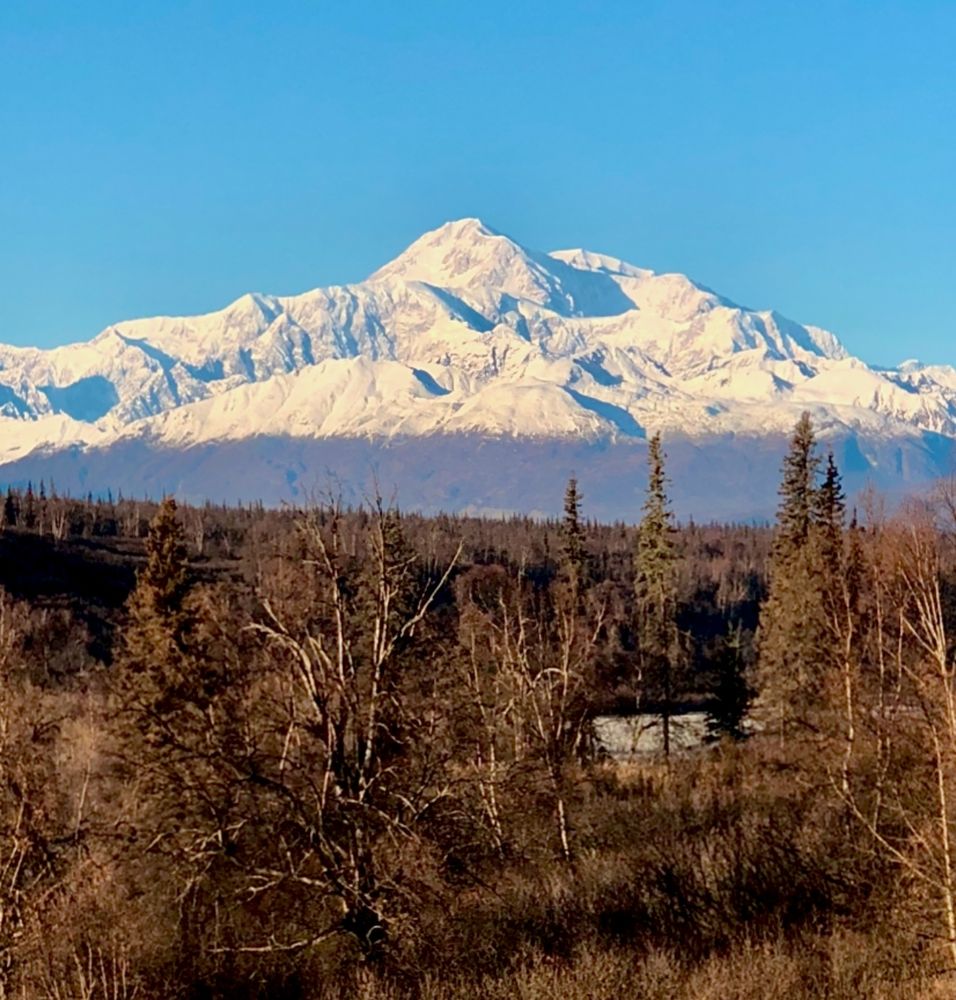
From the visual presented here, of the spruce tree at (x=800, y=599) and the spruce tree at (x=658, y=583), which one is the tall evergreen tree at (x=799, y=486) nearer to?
the spruce tree at (x=800, y=599)

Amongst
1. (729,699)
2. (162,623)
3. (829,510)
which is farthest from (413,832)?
(829,510)

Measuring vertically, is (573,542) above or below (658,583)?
above

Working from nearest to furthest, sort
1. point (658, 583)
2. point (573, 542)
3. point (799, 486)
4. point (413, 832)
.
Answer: point (413, 832)
point (799, 486)
point (658, 583)
point (573, 542)

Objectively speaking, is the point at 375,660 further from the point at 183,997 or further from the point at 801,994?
the point at 801,994

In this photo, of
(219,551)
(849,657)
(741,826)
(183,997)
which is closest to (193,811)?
(183,997)

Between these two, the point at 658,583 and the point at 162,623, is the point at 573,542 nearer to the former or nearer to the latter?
the point at 658,583

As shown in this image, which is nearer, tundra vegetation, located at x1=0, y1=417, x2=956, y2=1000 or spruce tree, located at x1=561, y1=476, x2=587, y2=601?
tundra vegetation, located at x1=0, y1=417, x2=956, y2=1000

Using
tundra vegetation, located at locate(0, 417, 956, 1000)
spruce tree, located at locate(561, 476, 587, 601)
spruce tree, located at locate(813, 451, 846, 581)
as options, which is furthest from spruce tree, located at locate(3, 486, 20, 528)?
tundra vegetation, located at locate(0, 417, 956, 1000)

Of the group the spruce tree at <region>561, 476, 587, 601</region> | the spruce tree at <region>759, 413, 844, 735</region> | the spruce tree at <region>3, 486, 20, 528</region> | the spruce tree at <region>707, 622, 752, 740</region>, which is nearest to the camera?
the spruce tree at <region>759, 413, 844, 735</region>

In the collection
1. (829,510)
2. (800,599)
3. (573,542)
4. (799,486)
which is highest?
(799,486)

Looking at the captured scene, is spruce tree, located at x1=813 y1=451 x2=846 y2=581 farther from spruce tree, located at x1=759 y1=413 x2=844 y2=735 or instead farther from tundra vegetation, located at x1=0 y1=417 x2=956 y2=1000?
tundra vegetation, located at x1=0 y1=417 x2=956 y2=1000

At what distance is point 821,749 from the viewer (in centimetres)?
2609

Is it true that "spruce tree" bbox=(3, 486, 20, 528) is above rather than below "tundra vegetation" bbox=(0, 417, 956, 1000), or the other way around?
above

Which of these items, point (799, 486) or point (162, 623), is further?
point (799, 486)
